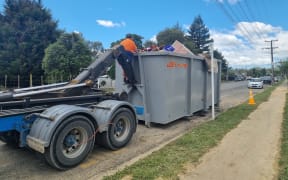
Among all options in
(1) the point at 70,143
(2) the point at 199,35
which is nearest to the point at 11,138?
(1) the point at 70,143

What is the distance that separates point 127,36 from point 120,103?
2.27 m

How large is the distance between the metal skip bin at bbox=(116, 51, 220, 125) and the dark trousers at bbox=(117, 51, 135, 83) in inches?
9.8

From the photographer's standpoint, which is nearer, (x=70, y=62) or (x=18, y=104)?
(x=18, y=104)

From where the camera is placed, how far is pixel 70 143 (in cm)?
390

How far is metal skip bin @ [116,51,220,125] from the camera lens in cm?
641

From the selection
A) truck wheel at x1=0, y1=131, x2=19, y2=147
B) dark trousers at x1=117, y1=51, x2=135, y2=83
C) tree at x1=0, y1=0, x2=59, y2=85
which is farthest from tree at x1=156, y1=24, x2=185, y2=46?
truck wheel at x1=0, y1=131, x2=19, y2=147

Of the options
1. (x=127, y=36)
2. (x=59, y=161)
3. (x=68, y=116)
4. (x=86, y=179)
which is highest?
(x=127, y=36)

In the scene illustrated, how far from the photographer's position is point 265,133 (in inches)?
242

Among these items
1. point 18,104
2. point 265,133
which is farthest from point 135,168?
A: point 265,133

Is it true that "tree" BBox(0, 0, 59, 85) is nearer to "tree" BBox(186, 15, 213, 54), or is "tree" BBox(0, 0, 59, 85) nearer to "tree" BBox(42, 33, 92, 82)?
"tree" BBox(42, 33, 92, 82)

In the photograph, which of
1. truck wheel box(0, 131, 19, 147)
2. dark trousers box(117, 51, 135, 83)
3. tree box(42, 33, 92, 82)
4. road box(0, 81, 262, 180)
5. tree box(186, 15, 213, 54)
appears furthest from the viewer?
tree box(186, 15, 213, 54)

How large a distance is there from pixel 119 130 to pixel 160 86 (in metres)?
2.00

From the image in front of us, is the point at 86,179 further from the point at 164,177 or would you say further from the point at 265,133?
the point at 265,133

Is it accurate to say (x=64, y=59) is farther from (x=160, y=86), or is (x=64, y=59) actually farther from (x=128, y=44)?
(x=160, y=86)
